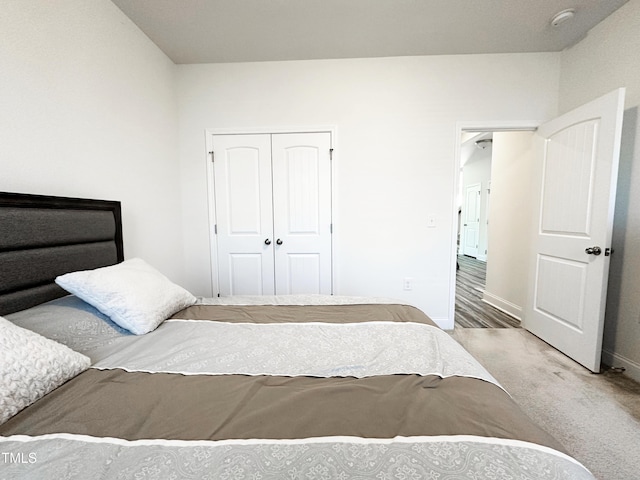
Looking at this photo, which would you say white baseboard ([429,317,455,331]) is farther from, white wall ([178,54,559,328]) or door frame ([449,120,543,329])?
door frame ([449,120,543,329])

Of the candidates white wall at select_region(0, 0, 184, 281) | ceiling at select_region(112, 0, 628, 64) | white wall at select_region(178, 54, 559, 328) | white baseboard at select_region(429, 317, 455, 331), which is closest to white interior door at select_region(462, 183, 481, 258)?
white wall at select_region(178, 54, 559, 328)

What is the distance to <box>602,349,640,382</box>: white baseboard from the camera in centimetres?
192

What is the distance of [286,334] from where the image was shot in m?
1.17

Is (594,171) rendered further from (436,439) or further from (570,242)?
(436,439)

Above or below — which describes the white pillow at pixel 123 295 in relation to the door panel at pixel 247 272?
above

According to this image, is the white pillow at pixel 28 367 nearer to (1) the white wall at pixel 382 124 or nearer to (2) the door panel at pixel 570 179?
(1) the white wall at pixel 382 124

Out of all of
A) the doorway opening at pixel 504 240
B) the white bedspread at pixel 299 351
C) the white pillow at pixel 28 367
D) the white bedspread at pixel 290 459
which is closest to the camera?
the white bedspread at pixel 290 459

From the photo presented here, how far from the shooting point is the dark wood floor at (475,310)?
2.91 metres

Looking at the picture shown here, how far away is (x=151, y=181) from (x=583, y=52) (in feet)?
13.1

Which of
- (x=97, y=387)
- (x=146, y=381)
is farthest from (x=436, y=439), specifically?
(x=97, y=387)

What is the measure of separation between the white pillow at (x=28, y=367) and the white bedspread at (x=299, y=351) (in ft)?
0.39

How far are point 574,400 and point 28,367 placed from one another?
272 centimetres

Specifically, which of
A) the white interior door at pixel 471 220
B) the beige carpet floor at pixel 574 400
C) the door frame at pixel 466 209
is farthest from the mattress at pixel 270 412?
the white interior door at pixel 471 220

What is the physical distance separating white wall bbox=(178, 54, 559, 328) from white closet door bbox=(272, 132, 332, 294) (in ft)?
0.45
